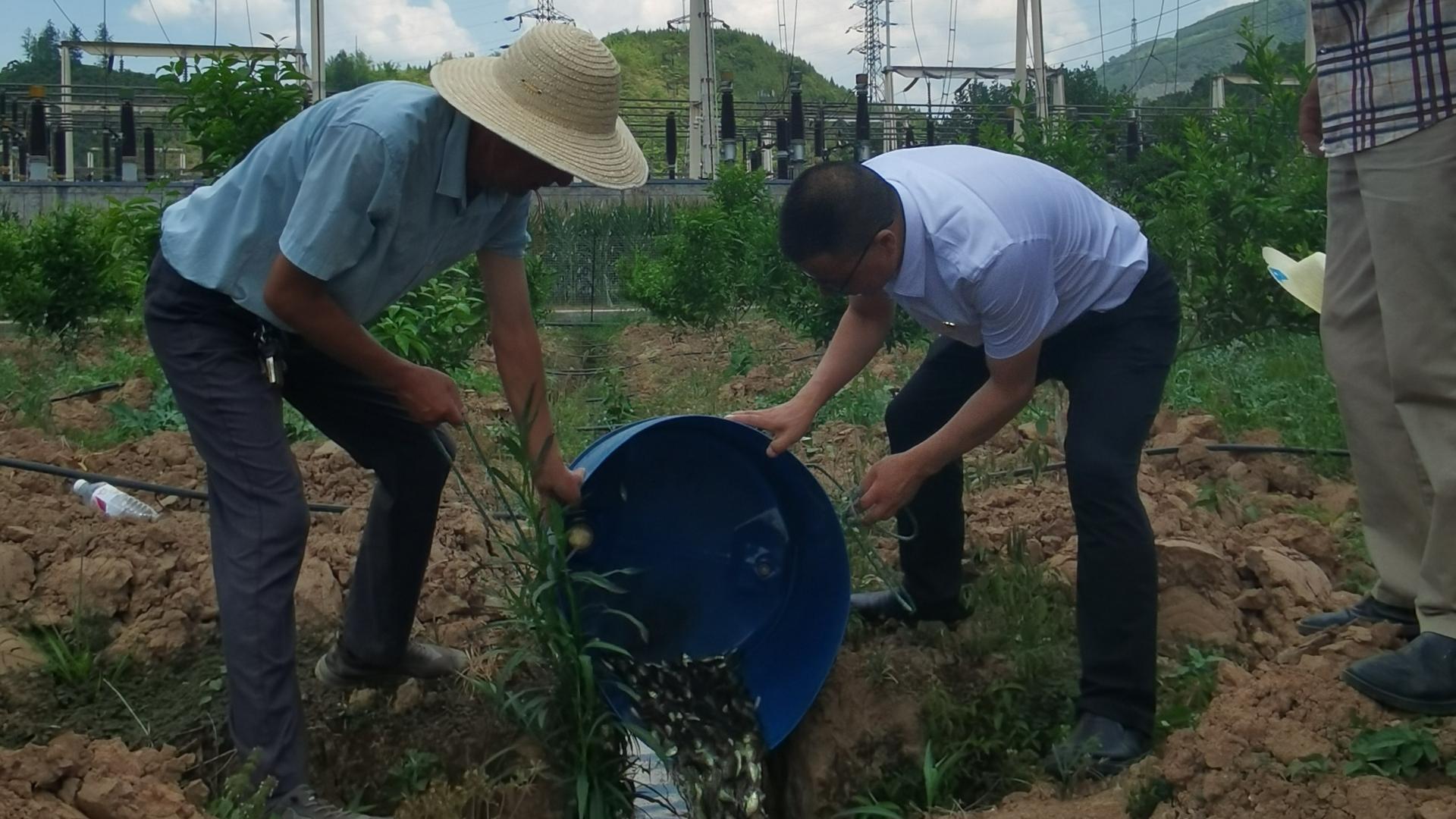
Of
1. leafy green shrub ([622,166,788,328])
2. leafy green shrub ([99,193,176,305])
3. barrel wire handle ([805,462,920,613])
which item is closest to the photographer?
barrel wire handle ([805,462,920,613])

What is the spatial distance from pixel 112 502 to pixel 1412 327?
12.2 feet

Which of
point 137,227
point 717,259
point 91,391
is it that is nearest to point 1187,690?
point 137,227

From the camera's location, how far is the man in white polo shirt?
2584 mm

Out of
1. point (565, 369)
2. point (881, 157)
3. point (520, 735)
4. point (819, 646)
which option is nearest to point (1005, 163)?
point (881, 157)

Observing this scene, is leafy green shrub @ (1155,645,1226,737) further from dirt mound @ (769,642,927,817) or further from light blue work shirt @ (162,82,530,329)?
light blue work shirt @ (162,82,530,329)

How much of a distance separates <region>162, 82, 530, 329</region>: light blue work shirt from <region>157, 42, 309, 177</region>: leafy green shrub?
3116mm

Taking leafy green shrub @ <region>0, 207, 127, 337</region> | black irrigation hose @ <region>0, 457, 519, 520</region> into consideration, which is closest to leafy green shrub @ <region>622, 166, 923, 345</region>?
leafy green shrub @ <region>0, 207, 127, 337</region>

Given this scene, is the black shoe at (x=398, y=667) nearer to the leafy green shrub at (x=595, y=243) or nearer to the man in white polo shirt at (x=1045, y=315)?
the man in white polo shirt at (x=1045, y=315)

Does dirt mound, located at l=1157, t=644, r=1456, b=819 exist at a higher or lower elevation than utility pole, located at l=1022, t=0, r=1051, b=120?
lower

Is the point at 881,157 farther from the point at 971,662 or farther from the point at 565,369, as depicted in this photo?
the point at 565,369

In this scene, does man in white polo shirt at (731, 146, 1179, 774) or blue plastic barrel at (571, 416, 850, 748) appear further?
blue plastic barrel at (571, 416, 850, 748)

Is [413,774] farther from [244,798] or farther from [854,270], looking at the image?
[854,270]

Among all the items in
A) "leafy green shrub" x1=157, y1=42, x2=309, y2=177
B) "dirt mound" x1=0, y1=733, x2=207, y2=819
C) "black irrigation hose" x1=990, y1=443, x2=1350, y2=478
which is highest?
"leafy green shrub" x1=157, y1=42, x2=309, y2=177

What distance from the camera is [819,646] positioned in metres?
3.31
